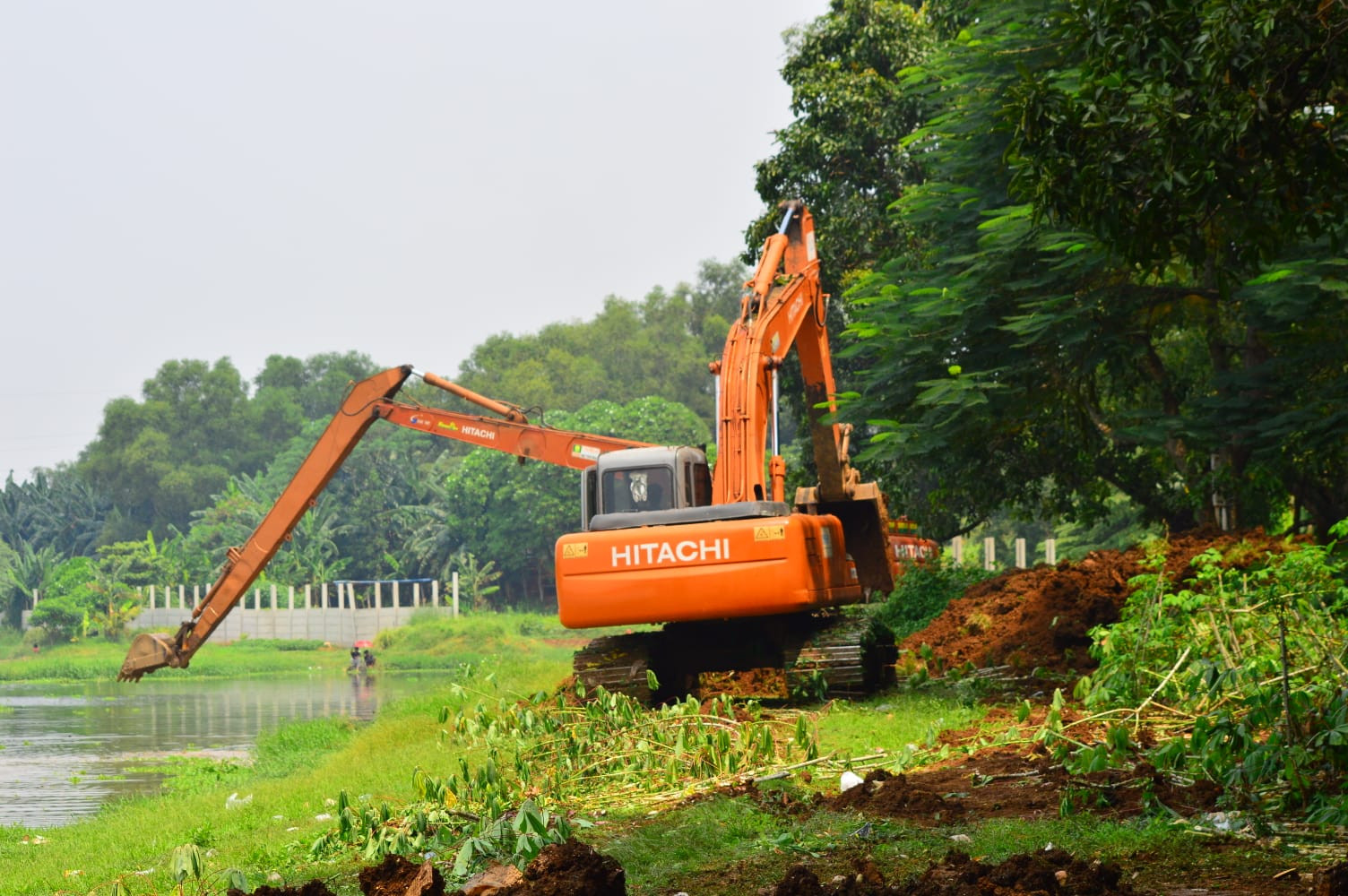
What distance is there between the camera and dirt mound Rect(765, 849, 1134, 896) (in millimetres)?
5664

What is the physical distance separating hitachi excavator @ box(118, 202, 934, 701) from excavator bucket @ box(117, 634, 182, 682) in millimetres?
11912

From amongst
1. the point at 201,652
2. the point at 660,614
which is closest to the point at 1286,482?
the point at 660,614

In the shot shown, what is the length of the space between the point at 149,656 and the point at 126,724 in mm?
2312

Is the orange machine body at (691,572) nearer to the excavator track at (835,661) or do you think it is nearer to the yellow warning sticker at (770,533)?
the yellow warning sticker at (770,533)

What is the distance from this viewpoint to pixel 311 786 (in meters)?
13.3

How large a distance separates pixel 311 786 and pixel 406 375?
43.2ft

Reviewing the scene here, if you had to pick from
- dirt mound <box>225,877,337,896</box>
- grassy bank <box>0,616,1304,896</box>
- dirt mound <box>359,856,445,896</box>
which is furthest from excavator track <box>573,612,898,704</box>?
dirt mound <box>225,877,337,896</box>

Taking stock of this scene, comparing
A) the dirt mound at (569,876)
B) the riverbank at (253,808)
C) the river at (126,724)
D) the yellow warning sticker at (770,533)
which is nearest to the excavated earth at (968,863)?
the dirt mound at (569,876)

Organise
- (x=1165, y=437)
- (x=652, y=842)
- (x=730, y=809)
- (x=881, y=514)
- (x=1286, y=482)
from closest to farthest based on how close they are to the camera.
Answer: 1. (x=652, y=842)
2. (x=730, y=809)
3. (x=1165, y=437)
4. (x=1286, y=482)
5. (x=881, y=514)

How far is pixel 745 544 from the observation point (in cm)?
1346

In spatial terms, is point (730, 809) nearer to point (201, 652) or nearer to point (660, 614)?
point (660, 614)

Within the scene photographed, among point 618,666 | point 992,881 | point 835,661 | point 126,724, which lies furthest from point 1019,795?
point 126,724

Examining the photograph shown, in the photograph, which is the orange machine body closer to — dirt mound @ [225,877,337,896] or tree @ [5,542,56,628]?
dirt mound @ [225,877,337,896]

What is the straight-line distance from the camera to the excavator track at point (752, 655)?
1459cm
